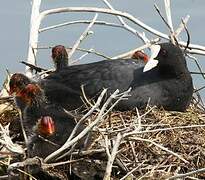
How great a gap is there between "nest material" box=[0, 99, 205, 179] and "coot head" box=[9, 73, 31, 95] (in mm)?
318

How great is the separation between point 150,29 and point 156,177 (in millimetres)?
1977

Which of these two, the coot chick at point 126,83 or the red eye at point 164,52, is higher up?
the red eye at point 164,52

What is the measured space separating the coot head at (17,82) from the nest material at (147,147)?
0.32 metres

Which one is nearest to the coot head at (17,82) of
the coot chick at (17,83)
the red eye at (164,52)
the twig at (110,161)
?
the coot chick at (17,83)

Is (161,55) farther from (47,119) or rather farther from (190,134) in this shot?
(47,119)

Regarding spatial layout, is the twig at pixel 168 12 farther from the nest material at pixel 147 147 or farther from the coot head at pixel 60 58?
the coot head at pixel 60 58

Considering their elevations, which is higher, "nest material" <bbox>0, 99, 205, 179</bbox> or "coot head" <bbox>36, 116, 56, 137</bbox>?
"coot head" <bbox>36, 116, 56, 137</bbox>

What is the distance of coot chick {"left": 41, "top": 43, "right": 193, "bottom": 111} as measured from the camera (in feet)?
23.6

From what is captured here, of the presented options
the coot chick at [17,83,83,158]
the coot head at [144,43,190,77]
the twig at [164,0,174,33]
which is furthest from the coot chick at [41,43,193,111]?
the coot chick at [17,83,83,158]

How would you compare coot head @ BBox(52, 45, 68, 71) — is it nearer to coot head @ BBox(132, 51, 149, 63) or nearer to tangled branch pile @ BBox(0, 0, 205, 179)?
coot head @ BBox(132, 51, 149, 63)

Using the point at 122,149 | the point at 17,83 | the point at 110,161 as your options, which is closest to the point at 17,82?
the point at 17,83

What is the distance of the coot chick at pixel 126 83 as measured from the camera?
7.19 meters

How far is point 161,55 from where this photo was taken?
781 cm

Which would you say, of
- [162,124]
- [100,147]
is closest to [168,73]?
[162,124]
